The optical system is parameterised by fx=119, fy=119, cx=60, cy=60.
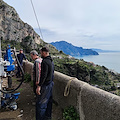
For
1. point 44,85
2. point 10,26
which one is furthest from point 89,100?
point 10,26

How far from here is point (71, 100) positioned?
315 cm

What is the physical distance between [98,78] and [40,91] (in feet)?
306

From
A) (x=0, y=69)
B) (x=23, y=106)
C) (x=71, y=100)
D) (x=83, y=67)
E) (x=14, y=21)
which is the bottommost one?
(x=83, y=67)

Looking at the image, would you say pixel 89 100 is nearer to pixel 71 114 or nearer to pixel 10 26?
pixel 71 114

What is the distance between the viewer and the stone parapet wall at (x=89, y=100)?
208 cm

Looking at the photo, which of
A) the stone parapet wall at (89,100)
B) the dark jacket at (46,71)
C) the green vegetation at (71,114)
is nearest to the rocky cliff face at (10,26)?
the stone parapet wall at (89,100)

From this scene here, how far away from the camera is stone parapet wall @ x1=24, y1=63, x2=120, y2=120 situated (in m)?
2.08

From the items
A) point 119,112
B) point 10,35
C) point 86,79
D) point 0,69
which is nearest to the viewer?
point 119,112

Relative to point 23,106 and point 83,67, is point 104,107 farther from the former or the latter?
point 83,67

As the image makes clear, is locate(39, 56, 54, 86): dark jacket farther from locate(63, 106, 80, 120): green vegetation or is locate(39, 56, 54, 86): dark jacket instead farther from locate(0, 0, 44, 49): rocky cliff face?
locate(0, 0, 44, 49): rocky cliff face

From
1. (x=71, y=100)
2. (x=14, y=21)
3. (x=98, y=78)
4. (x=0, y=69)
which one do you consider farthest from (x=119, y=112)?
(x=14, y=21)

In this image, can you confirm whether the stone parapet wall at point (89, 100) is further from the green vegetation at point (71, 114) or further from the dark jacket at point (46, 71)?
the dark jacket at point (46, 71)

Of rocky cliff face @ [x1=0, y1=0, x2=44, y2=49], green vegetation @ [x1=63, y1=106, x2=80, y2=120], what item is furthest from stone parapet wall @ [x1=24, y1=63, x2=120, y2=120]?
rocky cliff face @ [x1=0, y1=0, x2=44, y2=49]

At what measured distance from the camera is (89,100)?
252cm
